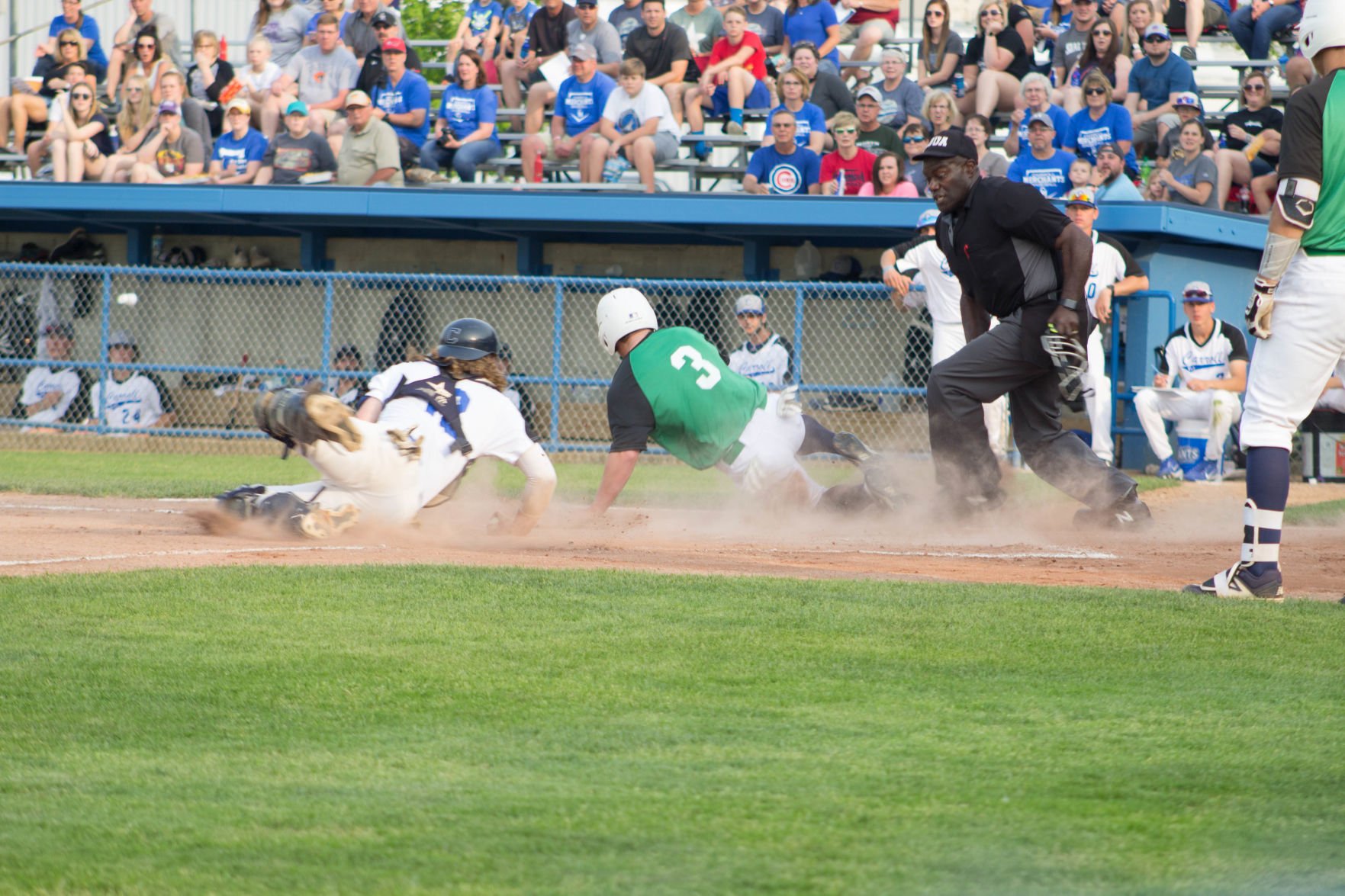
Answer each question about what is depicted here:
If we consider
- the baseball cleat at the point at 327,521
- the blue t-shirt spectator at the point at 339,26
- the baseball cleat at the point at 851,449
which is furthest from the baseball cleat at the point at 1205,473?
the blue t-shirt spectator at the point at 339,26

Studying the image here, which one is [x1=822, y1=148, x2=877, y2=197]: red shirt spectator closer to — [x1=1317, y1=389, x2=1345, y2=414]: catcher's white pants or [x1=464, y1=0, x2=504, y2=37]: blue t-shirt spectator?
[x1=1317, y1=389, x2=1345, y2=414]: catcher's white pants

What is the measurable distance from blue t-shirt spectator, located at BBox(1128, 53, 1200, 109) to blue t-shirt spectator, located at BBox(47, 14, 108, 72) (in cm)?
1290

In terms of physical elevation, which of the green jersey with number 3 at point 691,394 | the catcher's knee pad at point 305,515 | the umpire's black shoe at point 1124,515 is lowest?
the umpire's black shoe at point 1124,515

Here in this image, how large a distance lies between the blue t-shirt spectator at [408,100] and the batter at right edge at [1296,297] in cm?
1249

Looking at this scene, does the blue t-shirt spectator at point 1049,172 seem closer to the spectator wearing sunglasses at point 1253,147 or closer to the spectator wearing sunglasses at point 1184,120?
the spectator wearing sunglasses at point 1184,120

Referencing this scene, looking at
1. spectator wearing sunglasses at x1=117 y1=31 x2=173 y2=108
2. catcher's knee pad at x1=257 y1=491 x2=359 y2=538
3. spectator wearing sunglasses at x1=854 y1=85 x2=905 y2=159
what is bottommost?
catcher's knee pad at x1=257 y1=491 x2=359 y2=538

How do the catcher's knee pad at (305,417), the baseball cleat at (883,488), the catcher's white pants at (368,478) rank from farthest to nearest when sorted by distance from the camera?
the baseball cleat at (883,488) → the catcher's white pants at (368,478) → the catcher's knee pad at (305,417)

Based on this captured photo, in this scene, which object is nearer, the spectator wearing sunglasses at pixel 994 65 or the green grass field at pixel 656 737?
the green grass field at pixel 656 737

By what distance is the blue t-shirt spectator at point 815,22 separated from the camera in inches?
671

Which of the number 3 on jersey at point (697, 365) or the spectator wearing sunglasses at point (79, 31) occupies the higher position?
the spectator wearing sunglasses at point (79, 31)

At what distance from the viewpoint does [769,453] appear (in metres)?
8.89

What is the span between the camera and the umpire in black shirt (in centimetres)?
770

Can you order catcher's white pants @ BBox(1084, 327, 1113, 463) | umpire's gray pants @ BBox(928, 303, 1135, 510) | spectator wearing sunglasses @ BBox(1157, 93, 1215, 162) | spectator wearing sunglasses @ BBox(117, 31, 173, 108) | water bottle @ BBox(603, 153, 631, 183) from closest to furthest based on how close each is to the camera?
umpire's gray pants @ BBox(928, 303, 1135, 510), catcher's white pants @ BBox(1084, 327, 1113, 463), spectator wearing sunglasses @ BBox(1157, 93, 1215, 162), water bottle @ BBox(603, 153, 631, 183), spectator wearing sunglasses @ BBox(117, 31, 173, 108)

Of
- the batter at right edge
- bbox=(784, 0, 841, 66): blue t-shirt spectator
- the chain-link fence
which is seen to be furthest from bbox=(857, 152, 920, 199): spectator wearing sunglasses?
the batter at right edge
